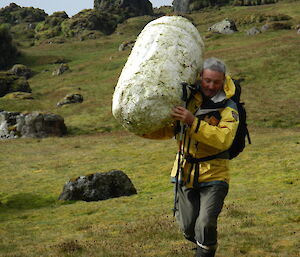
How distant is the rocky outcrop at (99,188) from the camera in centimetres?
2145

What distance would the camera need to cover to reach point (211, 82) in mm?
7055

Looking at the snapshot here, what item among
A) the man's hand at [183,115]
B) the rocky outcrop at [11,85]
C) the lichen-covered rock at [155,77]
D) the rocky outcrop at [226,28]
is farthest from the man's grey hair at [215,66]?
the rocky outcrop at [226,28]

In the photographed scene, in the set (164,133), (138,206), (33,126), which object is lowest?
(33,126)

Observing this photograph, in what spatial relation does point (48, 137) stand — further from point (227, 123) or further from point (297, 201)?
point (227, 123)

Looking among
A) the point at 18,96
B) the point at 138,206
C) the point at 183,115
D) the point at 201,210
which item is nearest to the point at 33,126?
the point at 18,96

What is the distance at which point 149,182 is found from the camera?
950 inches

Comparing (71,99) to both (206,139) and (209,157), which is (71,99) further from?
(206,139)

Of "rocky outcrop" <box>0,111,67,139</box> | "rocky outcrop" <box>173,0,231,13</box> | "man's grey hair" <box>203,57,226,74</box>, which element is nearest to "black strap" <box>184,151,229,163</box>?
"man's grey hair" <box>203,57,226,74</box>

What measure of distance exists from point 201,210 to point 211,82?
2.14 m

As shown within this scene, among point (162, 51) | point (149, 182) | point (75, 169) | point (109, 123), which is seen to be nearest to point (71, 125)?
point (109, 123)

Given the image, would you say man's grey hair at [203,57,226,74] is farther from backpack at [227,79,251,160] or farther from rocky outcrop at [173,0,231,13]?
rocky outcrop at [173,0,231,13]

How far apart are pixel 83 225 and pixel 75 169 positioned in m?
14.2

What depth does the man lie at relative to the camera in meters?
6.86

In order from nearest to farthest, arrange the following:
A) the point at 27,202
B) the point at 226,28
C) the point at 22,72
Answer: the point at 27,202
the point at 22,72
the point at 226,28
